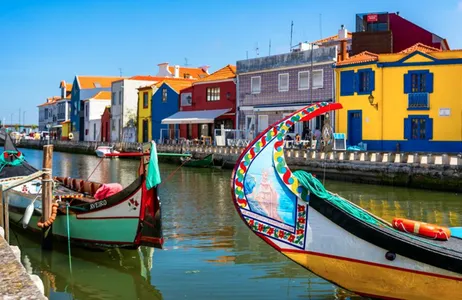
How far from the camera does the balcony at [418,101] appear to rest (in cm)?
2795

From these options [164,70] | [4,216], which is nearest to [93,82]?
[164,70]

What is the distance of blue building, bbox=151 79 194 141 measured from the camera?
148 feet

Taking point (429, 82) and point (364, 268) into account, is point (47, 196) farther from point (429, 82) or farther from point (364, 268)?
point (429, 82)

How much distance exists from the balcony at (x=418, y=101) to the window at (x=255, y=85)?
1090cm

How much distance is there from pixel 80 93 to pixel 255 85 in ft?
127

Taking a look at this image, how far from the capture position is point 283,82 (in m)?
34.8

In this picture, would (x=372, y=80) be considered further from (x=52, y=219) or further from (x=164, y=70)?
(x=164, y=70)

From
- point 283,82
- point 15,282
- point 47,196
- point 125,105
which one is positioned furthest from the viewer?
point 125,105

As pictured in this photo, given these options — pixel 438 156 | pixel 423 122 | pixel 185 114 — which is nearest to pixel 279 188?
pixel 438 156

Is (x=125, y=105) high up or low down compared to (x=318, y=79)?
down

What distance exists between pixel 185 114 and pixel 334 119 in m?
15.0

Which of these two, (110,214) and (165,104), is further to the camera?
(165,104)

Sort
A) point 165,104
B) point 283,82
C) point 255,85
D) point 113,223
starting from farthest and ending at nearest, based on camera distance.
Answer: point 165,104, point 255,85, point 283,82, point 113,223

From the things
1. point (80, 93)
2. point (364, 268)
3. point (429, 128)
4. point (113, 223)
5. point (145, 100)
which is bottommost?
point (364, 268)
